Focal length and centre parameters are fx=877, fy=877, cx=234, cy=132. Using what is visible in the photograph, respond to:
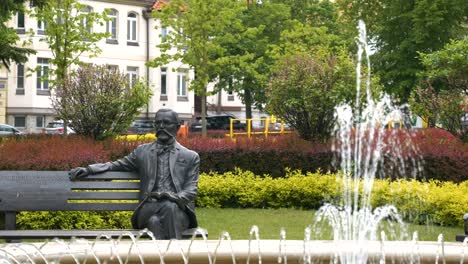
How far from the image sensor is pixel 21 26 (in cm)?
4538

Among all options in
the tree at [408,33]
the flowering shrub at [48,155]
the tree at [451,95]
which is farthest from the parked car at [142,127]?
the flowering shrub at [48,155]

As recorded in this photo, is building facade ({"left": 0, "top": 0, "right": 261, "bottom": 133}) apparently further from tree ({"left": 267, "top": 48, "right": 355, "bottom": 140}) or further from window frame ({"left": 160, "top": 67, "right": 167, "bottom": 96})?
tree ({"left": 267, "top": 48, "right": 355, "bottom": 140})

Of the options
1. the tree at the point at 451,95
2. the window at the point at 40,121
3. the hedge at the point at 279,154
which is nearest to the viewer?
the hedge at the point at 279,154

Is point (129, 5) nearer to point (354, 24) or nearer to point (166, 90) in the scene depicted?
point (166, 90)

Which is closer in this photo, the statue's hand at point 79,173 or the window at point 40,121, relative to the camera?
the statue's hand at point 79,173

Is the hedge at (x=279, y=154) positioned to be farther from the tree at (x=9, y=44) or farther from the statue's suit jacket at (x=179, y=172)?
the tree at (x=9, y=44)

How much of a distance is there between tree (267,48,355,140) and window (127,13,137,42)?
107ft

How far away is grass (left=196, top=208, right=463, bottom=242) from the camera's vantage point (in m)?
11.7

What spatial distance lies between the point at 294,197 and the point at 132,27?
36.9 meters

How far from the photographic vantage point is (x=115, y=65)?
47938 mm

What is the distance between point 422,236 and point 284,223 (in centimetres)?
208

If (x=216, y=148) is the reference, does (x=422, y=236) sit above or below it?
below

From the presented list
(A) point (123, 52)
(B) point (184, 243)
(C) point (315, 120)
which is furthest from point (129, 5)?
(B) point (184, 243)

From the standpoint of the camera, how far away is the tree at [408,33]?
29.1 meters
